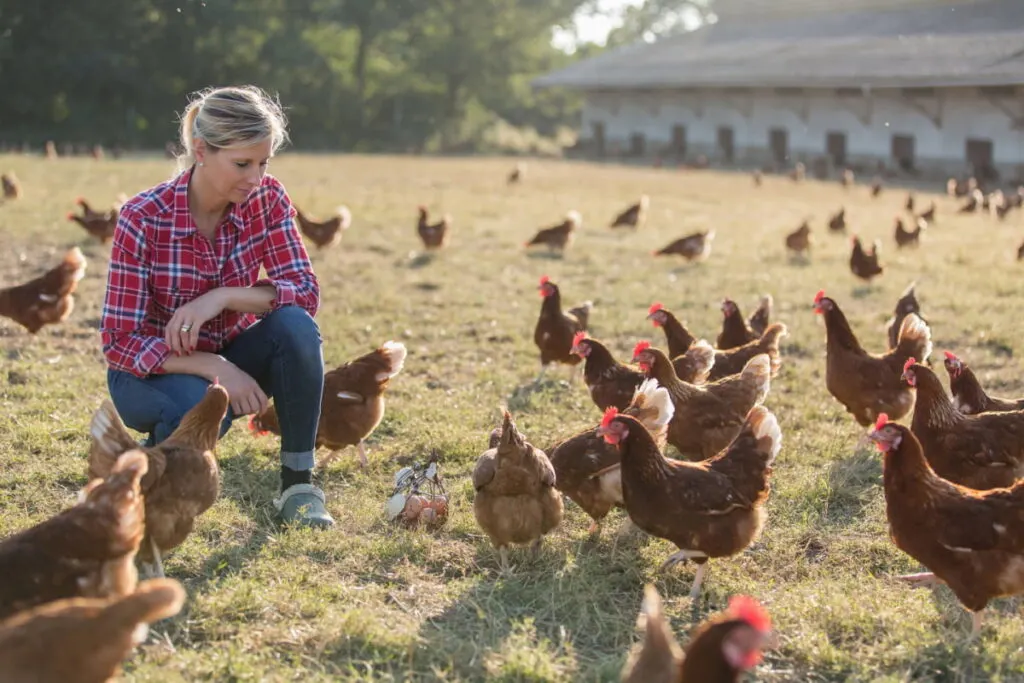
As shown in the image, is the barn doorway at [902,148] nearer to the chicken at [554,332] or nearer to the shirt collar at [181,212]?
the chicken at [554,332]

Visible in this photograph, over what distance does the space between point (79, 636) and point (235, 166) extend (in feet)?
6.22

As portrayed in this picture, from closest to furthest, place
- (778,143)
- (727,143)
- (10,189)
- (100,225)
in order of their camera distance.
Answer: (100,225) < (10,189) < (778,143) < (727,143)

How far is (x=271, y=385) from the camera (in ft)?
13.6

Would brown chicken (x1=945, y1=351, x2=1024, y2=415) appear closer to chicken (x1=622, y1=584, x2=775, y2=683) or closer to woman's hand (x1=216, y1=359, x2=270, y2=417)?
chicken (x1=622, y1=584, x2=775, y2=683)

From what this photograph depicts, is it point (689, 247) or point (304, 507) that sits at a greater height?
point (304, 507)

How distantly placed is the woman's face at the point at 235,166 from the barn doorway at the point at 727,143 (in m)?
27.3

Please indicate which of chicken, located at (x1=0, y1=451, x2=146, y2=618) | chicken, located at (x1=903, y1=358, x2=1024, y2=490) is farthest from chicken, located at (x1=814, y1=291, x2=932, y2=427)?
chicken, located at (x1=0, y1=451, x2=146, y2=618)

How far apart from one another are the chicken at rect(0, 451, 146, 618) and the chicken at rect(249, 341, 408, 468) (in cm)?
180

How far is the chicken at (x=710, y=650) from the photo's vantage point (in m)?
2.30

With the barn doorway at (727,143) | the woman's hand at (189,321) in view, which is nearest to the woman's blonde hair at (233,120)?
the woman's hand at (189,321)

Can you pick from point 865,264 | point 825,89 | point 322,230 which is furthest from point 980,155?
point 322,230

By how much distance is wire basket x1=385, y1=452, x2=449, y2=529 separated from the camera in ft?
13.6

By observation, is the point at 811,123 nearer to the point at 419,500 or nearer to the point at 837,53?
the point at 837,53

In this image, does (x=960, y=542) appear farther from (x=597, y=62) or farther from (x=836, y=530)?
(x=597, y=62)
